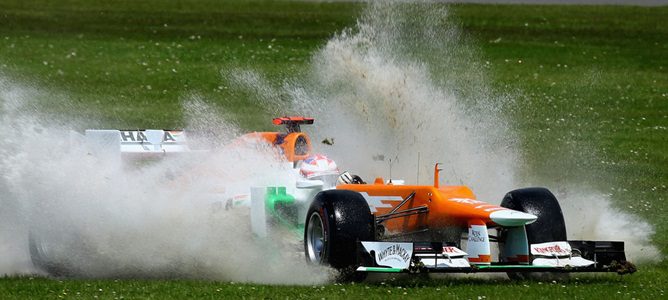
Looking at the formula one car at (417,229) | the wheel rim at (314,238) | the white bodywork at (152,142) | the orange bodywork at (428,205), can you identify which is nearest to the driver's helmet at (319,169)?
the formula one car at (417,229)

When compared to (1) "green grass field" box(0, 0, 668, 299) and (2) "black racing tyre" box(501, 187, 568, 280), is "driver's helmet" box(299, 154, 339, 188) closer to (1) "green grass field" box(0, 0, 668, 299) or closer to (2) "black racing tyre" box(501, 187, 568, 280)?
(2) "black racing tyre" box(501, 187, 568, 280)

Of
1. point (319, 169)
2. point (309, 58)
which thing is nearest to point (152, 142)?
point (319, 169)

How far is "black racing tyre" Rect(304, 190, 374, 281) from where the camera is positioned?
13086 millimetres

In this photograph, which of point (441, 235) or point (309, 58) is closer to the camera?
point (441, 235)

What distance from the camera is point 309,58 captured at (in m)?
34.7

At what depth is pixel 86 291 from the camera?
12.6 m

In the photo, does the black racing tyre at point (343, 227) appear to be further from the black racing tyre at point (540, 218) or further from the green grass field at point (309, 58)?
the green grass field at point (309, 58)

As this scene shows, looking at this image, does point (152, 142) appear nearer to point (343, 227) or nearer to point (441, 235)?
point (343, 227)

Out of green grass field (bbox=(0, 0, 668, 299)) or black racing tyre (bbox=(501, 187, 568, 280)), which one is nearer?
black racing tyre (bbox=(501, 187, 568, 280))

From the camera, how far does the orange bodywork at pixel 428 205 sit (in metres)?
13.4

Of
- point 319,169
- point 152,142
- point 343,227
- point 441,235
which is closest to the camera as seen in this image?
point 343,227

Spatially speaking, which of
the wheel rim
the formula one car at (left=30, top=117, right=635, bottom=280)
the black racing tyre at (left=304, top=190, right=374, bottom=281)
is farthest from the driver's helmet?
the black racing tyre at (left=304, top=190, right=374, bottom=281)

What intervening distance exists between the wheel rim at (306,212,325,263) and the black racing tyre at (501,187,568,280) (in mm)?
2034

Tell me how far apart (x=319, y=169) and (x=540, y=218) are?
114 inches
